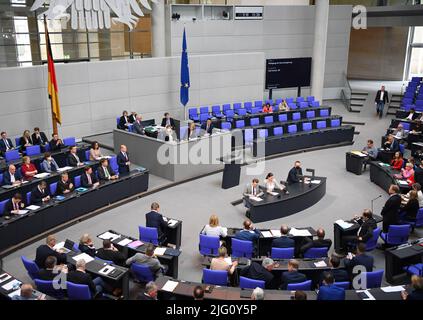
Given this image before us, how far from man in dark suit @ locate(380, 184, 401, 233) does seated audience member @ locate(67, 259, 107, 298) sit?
6.31m

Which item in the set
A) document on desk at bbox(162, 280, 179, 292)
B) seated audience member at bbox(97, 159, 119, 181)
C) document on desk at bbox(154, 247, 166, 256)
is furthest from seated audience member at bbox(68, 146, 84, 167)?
document on desk at bbox(162, 280, 179, 292)

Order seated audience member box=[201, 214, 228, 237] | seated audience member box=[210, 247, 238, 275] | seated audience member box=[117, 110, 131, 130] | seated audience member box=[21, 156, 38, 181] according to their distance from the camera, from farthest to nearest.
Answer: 1. seated audience member box=[117, 110, 131, 130]
2. seated audience member box=[21, 156, 38, 181]
3. seated audience member box=[201, 214, 228, 237]
4. seated audience member box=[210, 247, 238, 275]

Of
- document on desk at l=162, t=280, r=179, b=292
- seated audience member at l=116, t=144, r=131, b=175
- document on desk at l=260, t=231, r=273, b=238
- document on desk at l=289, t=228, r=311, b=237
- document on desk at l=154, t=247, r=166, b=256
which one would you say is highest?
seated audience member at l=116, t=144, r=131, b=175

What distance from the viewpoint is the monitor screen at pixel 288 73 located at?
23094mm

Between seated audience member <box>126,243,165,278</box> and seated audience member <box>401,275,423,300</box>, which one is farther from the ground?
seated audience member <box>401,275,423,300</box>

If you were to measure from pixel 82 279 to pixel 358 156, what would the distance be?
10.2 meters

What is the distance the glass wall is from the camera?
16766mm

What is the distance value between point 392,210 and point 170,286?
17.8 feet

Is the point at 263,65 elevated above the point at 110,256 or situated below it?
above

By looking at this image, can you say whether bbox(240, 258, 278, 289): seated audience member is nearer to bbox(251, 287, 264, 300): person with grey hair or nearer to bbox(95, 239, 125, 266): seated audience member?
bbox(251, 287, 264, 300): person with grey hair

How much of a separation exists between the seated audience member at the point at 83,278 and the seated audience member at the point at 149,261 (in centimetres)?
74

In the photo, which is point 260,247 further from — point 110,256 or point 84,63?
point 84,63

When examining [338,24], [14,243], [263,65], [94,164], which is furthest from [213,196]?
[338,24]

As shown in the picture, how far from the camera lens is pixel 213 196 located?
13.0 metres
